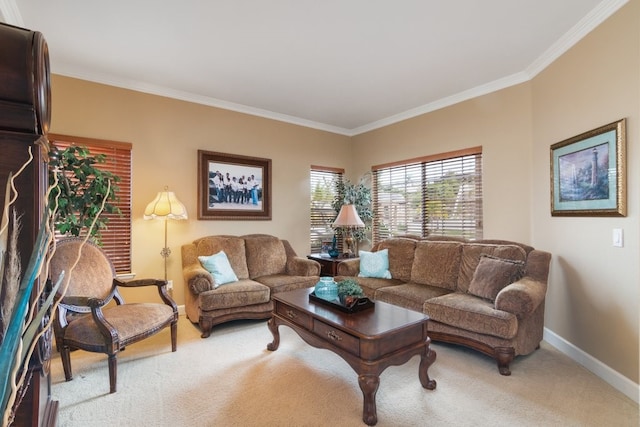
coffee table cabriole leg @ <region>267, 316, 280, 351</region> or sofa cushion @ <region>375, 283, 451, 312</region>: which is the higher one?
sofa cushion @ <region>375, 283, 451, 312</region>

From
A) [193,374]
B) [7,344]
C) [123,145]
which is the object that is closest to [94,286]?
[193,374]

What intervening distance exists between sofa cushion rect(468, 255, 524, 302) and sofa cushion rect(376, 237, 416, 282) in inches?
34.1

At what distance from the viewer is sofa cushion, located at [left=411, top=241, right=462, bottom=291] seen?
11.3ft

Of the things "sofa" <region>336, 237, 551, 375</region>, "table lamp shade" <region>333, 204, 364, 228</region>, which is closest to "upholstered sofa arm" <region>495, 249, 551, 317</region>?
"sofa" <region>336, 237, 551, 375</region>

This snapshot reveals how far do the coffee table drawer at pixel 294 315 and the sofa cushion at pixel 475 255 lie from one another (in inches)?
69.0

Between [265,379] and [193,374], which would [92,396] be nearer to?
[193,374]

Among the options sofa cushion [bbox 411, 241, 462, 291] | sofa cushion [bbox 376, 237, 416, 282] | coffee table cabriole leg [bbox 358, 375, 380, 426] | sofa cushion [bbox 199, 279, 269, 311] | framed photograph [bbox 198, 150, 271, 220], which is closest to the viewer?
coffee table cabriole leg [bbox 358, 375, 380, 426]

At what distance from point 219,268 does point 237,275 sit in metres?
0.39

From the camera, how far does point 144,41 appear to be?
2.81m

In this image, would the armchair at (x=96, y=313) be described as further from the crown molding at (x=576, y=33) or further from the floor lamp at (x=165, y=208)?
the crown molding at (x=576, y=33)

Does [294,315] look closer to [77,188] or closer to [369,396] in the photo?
[369,396]

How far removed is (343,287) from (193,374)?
1.35m

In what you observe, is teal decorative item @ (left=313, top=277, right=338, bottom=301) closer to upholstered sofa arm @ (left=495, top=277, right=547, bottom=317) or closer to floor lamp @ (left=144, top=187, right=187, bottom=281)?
upholstered sofa arm @ (left=495, top=277, right=547, bottom=317)

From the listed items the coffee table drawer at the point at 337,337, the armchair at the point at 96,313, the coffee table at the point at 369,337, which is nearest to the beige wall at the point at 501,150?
the armchair at the point at 96,313
